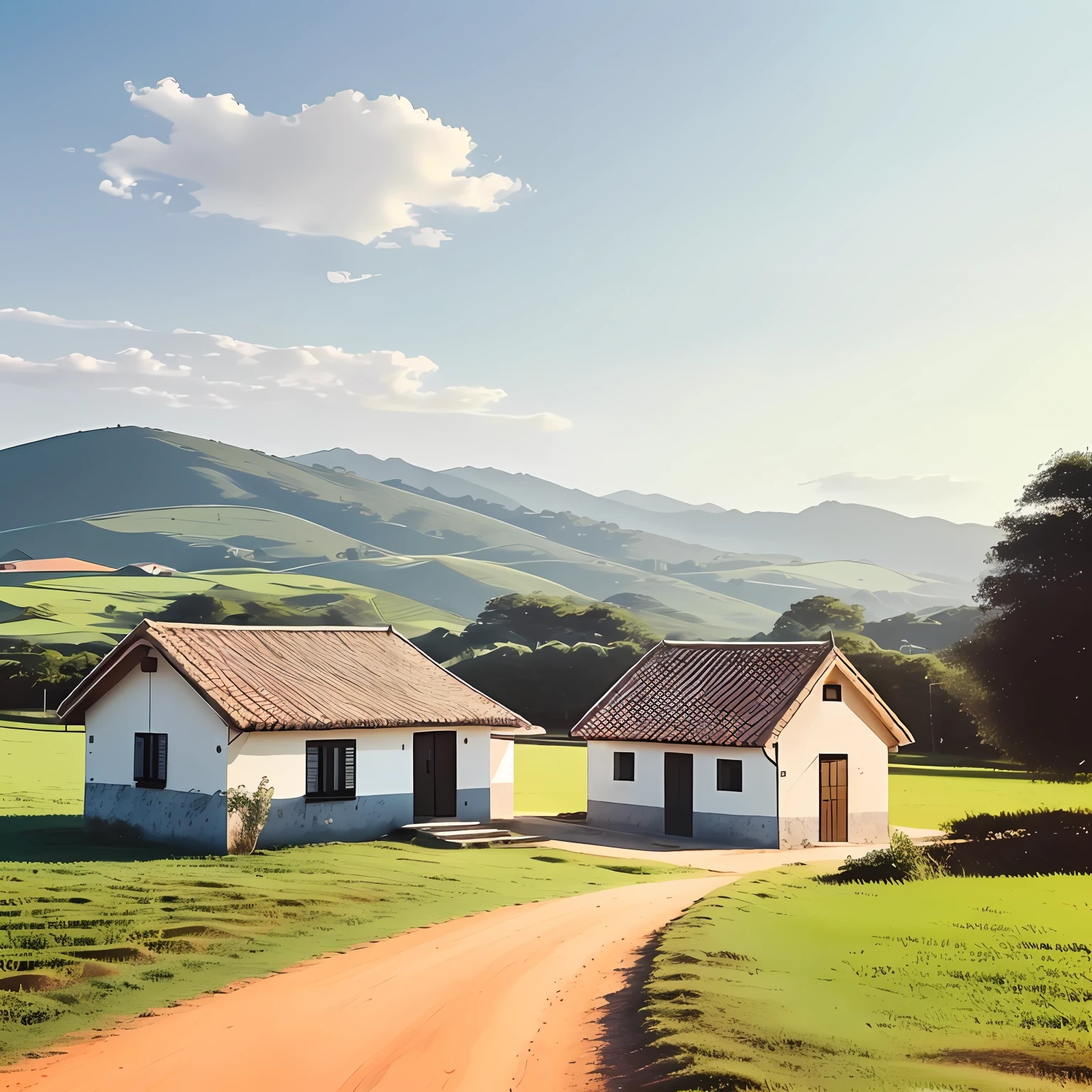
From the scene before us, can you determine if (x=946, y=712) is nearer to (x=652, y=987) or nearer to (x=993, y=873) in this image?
(x=993, y=873)

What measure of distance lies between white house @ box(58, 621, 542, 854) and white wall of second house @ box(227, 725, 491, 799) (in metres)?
0.04

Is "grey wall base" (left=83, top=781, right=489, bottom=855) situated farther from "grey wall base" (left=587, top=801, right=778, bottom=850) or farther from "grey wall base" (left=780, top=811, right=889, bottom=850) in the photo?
"grey wall base" (left=780, top=811, right=889, bottom=850)

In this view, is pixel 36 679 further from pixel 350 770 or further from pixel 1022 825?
pixel 1022 825

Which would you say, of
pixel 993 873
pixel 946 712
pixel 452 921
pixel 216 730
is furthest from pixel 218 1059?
pixel 946 712

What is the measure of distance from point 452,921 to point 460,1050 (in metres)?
8.32

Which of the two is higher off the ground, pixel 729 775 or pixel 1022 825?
pixel 729 775

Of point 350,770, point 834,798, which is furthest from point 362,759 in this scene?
point 834,798

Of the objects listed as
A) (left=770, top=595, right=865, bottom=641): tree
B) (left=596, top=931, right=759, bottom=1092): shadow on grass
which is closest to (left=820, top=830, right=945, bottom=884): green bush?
(left=596, top=931, right=759, bottom=1092): shadow on grass

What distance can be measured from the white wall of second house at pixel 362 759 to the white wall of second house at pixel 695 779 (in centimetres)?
488

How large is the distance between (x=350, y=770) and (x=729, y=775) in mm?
11482

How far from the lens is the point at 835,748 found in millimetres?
35375

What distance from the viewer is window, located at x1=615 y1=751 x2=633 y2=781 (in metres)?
36.9

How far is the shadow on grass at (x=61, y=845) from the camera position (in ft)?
86.2

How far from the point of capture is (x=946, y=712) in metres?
78.2
